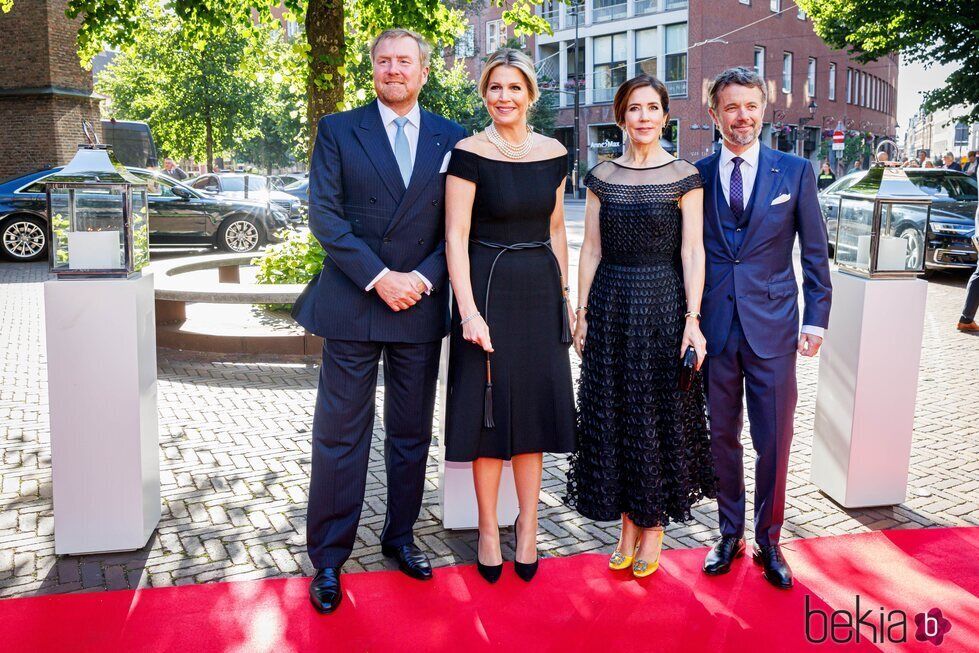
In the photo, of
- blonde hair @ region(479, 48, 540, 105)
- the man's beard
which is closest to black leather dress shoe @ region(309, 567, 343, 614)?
blonde hair @ region(479, 48, 540, 105)

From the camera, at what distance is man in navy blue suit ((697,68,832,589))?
3520 millimetres

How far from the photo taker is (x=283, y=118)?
35.3 m

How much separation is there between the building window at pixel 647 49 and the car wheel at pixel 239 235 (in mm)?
30113

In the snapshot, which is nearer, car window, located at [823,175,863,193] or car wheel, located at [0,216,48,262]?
car wheel, located at [0,216,48,262]

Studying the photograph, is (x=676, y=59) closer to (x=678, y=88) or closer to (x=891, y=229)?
(x=678, y=88)

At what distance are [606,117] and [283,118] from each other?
16711 millimetres

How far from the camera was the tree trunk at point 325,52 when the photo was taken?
844cm

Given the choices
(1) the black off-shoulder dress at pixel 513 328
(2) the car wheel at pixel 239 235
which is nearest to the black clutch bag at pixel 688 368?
(1) the black off-shoulder dress at pixel 513 328

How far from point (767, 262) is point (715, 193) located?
13.7 inches

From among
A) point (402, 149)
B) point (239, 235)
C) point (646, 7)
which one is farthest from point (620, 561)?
point (646, 7)

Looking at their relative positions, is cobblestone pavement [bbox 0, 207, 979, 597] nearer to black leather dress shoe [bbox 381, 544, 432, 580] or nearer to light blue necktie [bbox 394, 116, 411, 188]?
black leather dress shoe [bbox 381, 544, 432, 580]

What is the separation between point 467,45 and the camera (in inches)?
1860

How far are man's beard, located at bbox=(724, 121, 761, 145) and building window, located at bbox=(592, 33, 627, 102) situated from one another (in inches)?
1637

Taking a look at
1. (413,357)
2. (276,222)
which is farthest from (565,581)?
(276,222)
